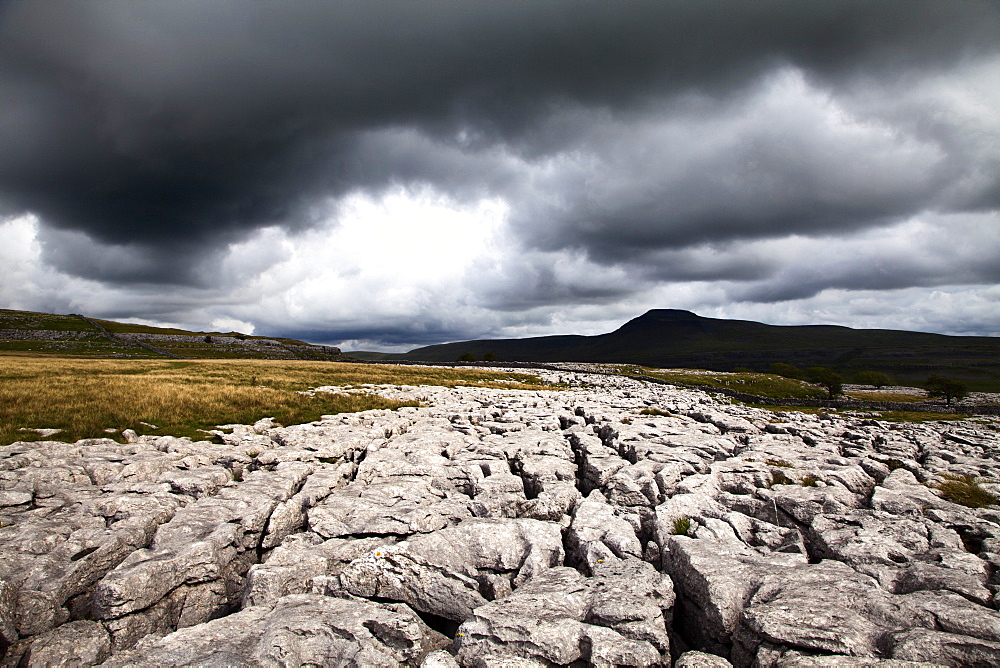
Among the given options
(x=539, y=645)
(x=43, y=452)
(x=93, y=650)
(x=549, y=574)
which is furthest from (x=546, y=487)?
(x=43, y=452)

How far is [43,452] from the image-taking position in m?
17.5

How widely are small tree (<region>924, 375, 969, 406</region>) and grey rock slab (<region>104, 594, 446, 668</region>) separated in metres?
125

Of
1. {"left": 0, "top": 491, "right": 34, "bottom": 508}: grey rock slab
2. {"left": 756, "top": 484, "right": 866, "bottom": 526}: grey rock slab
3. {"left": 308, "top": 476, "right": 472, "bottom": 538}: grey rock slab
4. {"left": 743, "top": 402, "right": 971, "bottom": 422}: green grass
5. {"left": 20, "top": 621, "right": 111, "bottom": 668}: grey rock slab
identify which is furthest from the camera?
{"left": 743, "top": 402, "right": 971, "bottom": 422}: green grass

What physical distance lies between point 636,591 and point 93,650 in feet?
36.5

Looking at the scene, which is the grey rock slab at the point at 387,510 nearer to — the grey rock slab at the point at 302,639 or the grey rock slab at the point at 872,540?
the grey rock slab at the point at 302,639

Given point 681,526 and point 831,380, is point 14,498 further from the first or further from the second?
point 831,380

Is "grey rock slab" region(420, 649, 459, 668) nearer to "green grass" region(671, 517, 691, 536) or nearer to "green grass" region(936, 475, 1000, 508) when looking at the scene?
"green grass" region(671, 517, 691, 536)

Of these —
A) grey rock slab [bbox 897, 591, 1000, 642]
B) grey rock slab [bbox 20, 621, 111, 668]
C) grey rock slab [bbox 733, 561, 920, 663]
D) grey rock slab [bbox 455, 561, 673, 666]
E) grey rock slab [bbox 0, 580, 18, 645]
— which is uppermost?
grey rock slab [bbox 897, 591, 1000, 642]

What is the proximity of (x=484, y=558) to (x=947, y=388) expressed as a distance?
436 ft

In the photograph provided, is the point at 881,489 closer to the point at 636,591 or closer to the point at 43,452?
the point at 636,591

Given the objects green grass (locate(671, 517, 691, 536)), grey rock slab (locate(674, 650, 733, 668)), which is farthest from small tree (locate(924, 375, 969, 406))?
grey rock slab (locate(674, 650, 733, 668))

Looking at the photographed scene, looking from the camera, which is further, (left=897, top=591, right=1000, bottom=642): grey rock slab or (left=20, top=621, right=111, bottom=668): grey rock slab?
(left=20, top=621, right=111, bottom=668): grey rock slab

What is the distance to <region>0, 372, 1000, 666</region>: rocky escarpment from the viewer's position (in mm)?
7984

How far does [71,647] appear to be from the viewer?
340 inches
